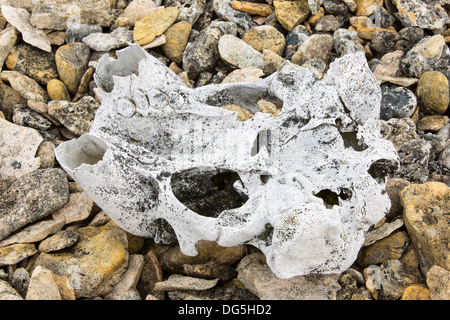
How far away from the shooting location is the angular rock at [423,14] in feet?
13.1

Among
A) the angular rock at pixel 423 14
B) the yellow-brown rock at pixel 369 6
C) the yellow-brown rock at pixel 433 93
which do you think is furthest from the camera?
the yellow-brown rock at pixel 369 6

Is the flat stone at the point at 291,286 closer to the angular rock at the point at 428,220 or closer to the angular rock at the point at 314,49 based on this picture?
the angular rock at the point at 428,220

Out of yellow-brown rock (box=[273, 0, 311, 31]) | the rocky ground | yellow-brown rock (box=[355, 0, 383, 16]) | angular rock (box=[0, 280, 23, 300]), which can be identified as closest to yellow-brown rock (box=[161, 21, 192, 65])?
the rocky ground

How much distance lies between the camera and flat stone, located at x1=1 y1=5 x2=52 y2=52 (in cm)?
397

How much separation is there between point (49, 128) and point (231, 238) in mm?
2003

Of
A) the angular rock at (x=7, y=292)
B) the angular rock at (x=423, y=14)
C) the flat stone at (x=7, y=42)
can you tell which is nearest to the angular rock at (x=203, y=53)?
the flat stone at (x=7, y=42)

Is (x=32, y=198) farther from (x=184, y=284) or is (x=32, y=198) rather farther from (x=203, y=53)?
(x=203, y=53)

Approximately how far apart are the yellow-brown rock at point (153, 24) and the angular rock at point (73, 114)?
773mm

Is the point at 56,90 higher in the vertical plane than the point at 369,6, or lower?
lower

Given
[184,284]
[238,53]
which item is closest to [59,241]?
[184,284]

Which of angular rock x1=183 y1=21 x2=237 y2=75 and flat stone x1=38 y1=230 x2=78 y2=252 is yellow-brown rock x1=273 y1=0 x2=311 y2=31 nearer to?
angular rock x1=183 y1=21 x2=237 y2=75

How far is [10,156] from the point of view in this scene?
3430 millimetres

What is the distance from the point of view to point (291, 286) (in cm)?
269

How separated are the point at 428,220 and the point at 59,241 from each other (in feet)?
7.14
